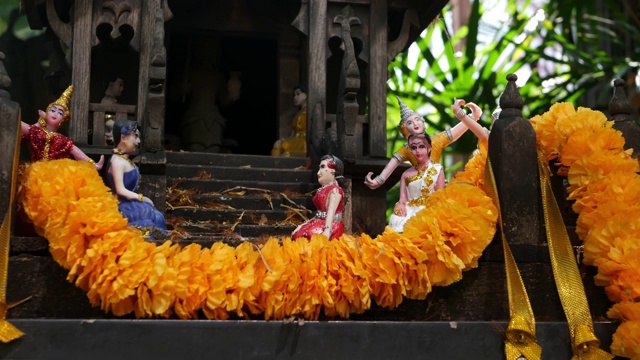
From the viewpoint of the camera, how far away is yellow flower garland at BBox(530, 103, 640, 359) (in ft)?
19.6

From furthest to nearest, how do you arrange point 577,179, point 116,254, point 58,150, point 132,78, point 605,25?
point 605,25 → point 132,78 → point 58,150 → point 577,179 → point 116,254

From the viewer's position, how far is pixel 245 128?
14.3m

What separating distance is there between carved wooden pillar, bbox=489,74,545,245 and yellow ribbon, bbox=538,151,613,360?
0.09 meters

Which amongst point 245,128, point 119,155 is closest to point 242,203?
point 119,155

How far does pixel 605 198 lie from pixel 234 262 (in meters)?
2.75

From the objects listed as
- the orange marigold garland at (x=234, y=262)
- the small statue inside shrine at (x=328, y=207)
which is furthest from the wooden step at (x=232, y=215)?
the orange marigold garland at (x=234, y=262)

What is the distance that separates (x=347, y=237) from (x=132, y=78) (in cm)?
693

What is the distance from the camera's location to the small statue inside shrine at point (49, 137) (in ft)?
23.4

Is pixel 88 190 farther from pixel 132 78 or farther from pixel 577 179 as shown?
pixel 132 78

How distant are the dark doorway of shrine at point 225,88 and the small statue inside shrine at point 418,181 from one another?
5391 millimetres

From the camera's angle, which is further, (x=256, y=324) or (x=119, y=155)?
(x=119, y=155)

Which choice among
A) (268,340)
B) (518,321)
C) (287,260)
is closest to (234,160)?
(287,260)

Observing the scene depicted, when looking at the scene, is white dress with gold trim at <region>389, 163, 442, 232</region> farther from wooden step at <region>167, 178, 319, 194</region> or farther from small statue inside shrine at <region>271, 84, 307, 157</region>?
small statue inside shrine at <region>271, 84, 307, 157</region>

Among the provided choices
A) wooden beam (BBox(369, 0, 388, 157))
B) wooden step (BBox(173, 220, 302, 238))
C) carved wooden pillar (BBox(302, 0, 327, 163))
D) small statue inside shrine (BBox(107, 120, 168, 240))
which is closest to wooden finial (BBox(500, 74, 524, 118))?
wooden step (BBox(173, 220, 302, 238))
